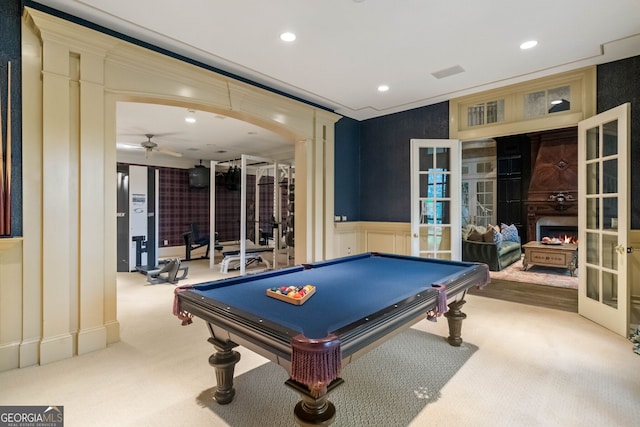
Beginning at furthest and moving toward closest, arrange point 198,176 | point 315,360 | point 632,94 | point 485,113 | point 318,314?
point 198,176, point 485,113, point 632,94, point 318,314, point 315,360

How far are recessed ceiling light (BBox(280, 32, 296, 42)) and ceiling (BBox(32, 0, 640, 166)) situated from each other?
5 centimetres

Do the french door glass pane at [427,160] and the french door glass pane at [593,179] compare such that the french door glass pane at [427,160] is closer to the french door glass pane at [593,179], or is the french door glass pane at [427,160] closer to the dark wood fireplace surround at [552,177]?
the french door glass pane at [593,179]

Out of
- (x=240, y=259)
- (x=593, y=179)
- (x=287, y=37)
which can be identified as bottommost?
(x=240, y=259)

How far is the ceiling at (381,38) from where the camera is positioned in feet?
8.08

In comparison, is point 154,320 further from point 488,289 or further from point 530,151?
point 530,151

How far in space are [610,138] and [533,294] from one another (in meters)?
2.28

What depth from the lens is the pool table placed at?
1277 millimetres

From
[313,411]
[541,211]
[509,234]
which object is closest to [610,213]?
[313,411]

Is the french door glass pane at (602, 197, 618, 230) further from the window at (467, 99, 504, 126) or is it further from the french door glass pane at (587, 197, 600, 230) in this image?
the window at (467, 99, 504, 126)

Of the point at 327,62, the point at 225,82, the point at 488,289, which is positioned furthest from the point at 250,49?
the point at 488,289

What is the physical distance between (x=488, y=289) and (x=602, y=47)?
3187 mm

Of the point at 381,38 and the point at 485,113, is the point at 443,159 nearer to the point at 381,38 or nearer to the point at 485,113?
the point at 485,113

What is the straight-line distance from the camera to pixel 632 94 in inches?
130

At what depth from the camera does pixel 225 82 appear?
352 cm
